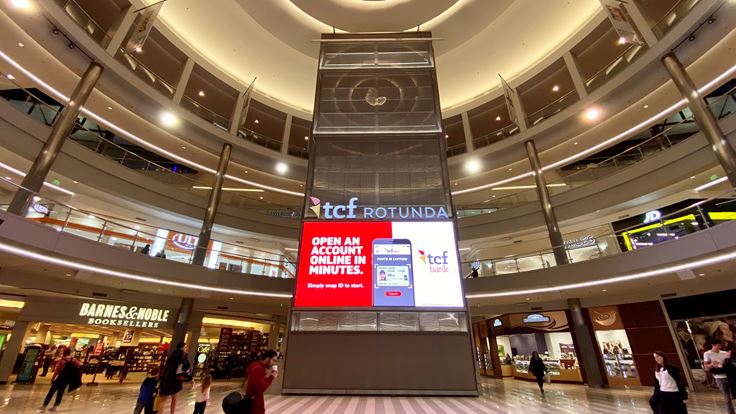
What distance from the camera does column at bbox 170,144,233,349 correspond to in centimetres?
1312

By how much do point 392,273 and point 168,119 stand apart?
1376 cm

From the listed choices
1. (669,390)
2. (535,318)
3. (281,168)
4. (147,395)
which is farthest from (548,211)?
(147,395)

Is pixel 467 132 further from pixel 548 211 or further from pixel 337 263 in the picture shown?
pixel 337 263

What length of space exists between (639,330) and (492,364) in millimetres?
7269

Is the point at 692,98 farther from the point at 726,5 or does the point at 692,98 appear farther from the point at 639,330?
the point at 639,330

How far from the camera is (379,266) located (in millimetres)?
8914

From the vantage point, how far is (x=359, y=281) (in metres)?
8.74

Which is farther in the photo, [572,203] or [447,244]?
[572,203]

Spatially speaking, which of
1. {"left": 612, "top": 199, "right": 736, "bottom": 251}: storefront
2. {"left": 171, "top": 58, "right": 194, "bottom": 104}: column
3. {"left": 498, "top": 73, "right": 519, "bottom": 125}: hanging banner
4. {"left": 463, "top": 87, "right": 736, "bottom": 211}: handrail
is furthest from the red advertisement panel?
{"left": 498, "top": 73, "right": 519, "bottom": 125}: hanging banner

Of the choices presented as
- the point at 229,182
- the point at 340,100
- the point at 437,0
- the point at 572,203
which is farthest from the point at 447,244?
the point at 229,182

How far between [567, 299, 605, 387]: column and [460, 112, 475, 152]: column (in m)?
9.53

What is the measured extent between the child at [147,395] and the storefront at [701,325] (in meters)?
16.2

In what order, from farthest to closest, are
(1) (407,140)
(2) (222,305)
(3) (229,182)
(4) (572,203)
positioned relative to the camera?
(3) (229,182) < (2) (222,305) < (4) (572,203) < (1) (407,140)

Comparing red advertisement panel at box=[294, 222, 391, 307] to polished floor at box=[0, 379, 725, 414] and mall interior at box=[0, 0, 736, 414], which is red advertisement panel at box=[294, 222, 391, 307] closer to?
mall interior at box=[0, 0, 736, 414]
